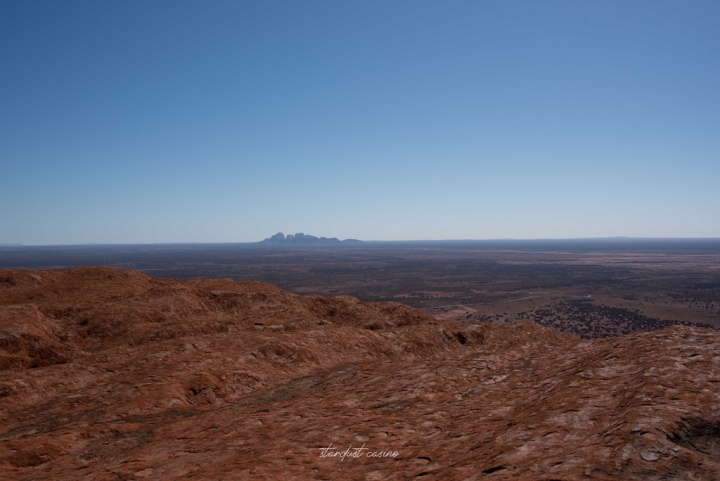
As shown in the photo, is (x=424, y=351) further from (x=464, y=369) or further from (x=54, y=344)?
(x=54, y=344)

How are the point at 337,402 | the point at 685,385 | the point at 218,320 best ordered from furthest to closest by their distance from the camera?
the point at 218,320, the point at 337,402, the point at 685,385

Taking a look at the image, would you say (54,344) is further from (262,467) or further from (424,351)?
(424,351)

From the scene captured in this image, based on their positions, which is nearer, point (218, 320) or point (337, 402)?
point (337, 402)

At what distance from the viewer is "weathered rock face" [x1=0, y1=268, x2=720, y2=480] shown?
5605 mm

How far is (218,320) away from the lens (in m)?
19.3

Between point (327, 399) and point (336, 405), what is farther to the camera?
point (327, 399)

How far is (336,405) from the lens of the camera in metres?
9.45

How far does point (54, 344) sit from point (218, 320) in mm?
6529

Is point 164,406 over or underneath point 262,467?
underneath

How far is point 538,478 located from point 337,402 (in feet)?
19.1

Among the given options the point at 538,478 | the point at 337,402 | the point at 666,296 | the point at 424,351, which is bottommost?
the point at 666,296

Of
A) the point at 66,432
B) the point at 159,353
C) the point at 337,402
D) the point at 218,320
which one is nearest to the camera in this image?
the point at 66,432

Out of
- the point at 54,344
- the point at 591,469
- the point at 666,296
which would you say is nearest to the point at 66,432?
the point at 54,344

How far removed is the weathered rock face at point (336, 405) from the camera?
221 inches
